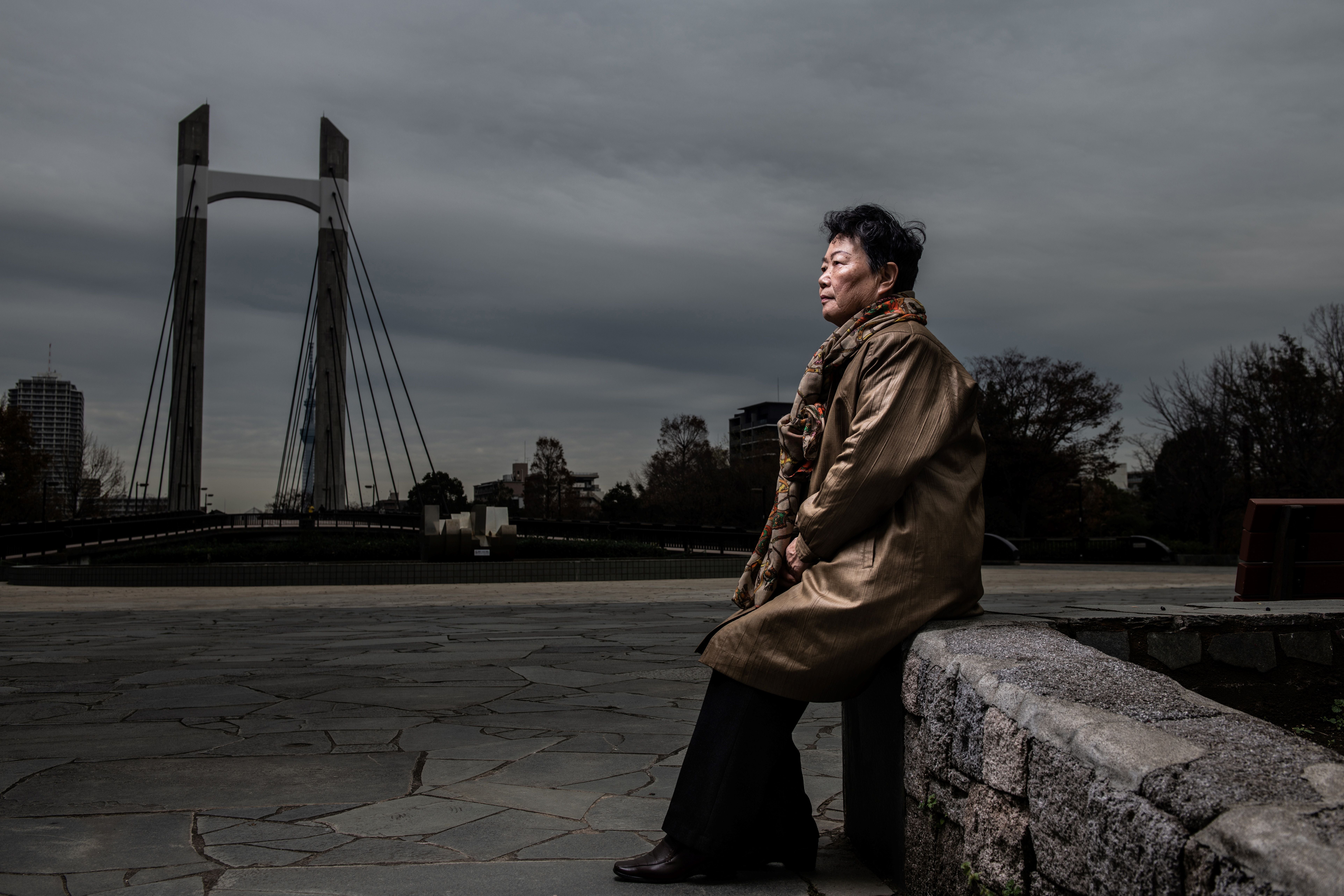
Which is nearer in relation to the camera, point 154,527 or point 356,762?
point 356,762

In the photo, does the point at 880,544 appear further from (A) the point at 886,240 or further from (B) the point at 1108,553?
(B) the point at 1108,553

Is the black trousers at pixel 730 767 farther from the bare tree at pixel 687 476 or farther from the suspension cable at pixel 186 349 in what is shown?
the bare tree at pixel 687 476

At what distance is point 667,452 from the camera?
5719 cm

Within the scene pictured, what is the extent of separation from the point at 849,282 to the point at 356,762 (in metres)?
2.18

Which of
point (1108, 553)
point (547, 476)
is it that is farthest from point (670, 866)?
point (547, 476)

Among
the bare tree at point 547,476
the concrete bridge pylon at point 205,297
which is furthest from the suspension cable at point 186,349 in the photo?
the bare tree at point 547,476

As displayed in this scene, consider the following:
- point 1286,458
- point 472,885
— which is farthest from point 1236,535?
point 472,885

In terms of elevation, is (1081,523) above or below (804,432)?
below

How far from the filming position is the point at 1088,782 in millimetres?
1366

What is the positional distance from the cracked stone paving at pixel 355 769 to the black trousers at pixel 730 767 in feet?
0.40

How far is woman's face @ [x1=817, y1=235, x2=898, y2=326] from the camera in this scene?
232 centimetres

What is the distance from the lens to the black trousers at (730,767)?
6.83ft

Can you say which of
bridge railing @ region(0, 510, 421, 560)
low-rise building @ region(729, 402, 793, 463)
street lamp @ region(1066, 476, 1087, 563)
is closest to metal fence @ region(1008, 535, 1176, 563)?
street lamp @ region(1066, 476, 1087, 563)

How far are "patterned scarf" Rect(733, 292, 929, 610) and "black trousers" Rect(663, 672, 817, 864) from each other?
0.22m
